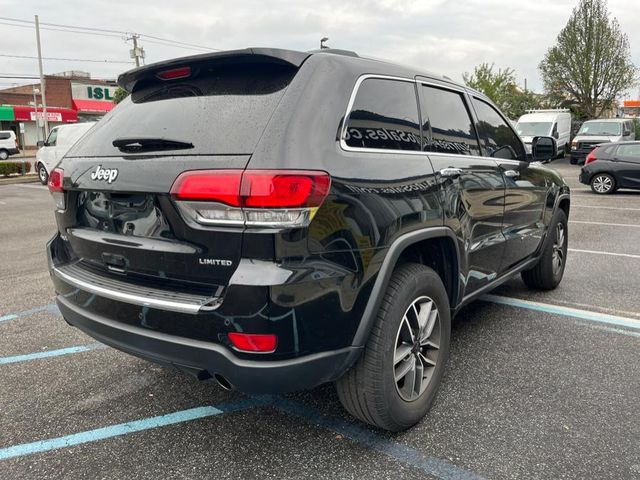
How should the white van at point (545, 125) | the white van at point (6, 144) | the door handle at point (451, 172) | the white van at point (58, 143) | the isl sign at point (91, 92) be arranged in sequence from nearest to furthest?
the door handle at point (451, 172)
the white van at point (58, 143)
the white van at point (545, 125)
the white van at point (6, 144)
the isl sign at point (91, 92)

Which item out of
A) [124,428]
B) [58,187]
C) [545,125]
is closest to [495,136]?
[58,187]

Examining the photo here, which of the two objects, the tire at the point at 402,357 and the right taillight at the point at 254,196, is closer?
the right taillight at the point at 254,196

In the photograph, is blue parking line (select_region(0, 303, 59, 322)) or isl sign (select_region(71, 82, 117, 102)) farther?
isl sign (select_region(71, 82, 117, 102))

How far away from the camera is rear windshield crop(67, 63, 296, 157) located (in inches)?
85.3

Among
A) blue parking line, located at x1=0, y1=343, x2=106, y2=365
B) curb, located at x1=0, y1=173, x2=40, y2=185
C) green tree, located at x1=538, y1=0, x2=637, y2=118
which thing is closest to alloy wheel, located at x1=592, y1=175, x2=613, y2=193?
blue parking line, located at x1=0, y1=343, x2=106, y2=365

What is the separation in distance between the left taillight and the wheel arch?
167 centimetres

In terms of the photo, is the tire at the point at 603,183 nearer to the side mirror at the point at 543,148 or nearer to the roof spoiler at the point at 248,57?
the side mirror at the point at 543,148

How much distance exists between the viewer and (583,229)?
29.0ft

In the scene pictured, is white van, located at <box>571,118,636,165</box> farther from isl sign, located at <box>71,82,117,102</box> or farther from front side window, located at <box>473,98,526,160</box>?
isl sign, located at <box>71,82,117,102</box>

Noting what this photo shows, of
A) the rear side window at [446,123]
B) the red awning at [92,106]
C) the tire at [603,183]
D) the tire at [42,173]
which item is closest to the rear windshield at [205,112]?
the rear side window at [446,123]

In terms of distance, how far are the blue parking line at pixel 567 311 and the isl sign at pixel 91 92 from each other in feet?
193

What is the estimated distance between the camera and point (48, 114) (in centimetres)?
4822

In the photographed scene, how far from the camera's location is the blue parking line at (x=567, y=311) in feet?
13.7

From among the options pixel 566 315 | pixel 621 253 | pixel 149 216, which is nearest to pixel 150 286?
pixel 149 216
